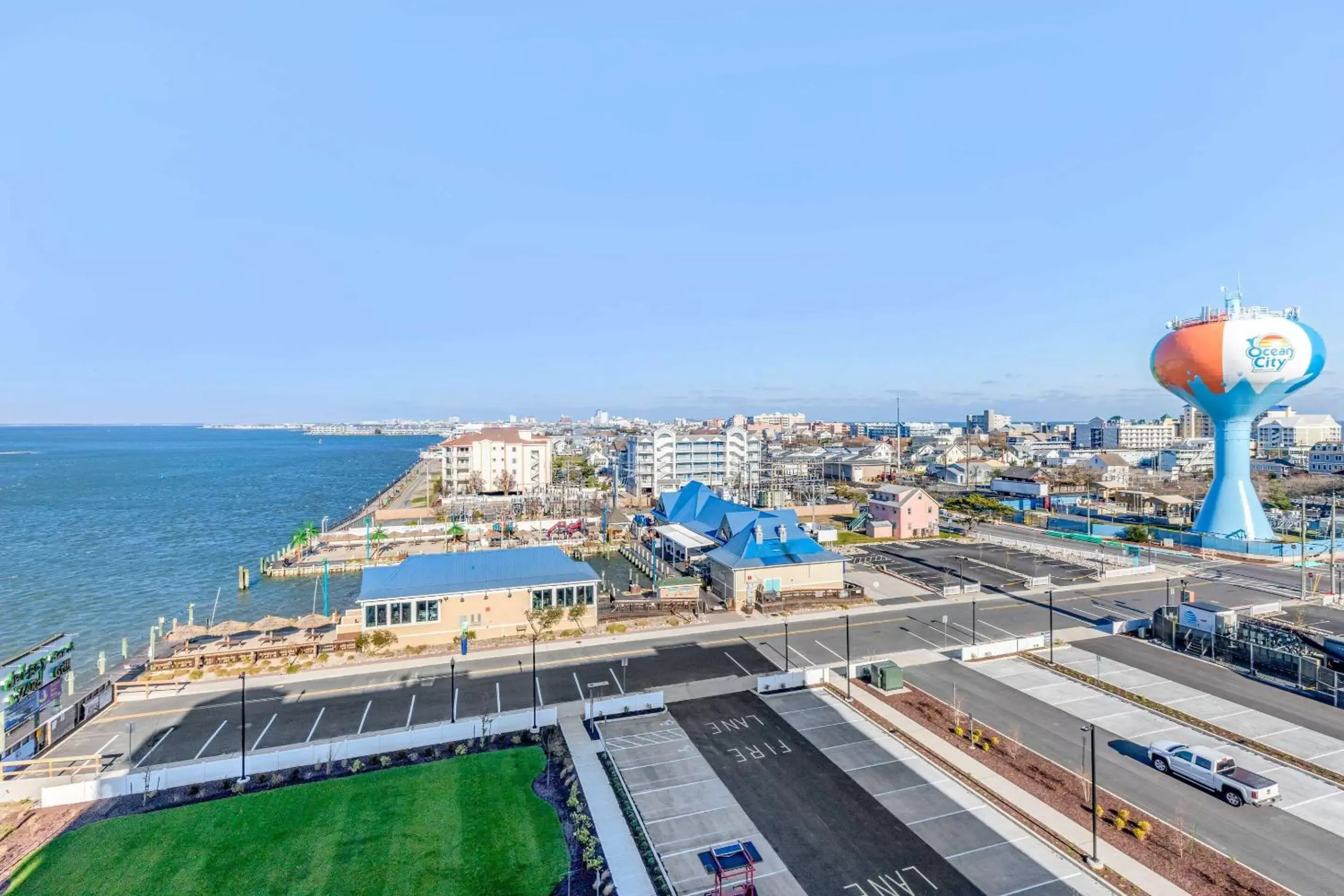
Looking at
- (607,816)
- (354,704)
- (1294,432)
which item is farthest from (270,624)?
(1294,432)

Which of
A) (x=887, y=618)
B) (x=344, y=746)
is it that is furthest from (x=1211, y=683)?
(x=344, y=746)

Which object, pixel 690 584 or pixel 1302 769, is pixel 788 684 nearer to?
pixel 690 584

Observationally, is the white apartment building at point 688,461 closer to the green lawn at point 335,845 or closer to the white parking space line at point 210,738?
the white parking space line at point 210,738

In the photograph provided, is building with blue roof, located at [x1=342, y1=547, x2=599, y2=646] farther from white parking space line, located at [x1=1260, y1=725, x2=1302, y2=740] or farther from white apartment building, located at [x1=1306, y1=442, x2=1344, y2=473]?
white apartment building, located at [x1=1306, y1=442, x2=1344, y2=473]

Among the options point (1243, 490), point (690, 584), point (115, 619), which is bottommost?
point (115, 619)

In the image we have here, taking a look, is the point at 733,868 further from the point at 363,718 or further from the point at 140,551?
the point at 140,551

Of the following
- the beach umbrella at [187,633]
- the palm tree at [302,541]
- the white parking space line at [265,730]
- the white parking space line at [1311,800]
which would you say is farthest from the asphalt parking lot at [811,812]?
the palm tree at [302,541]
